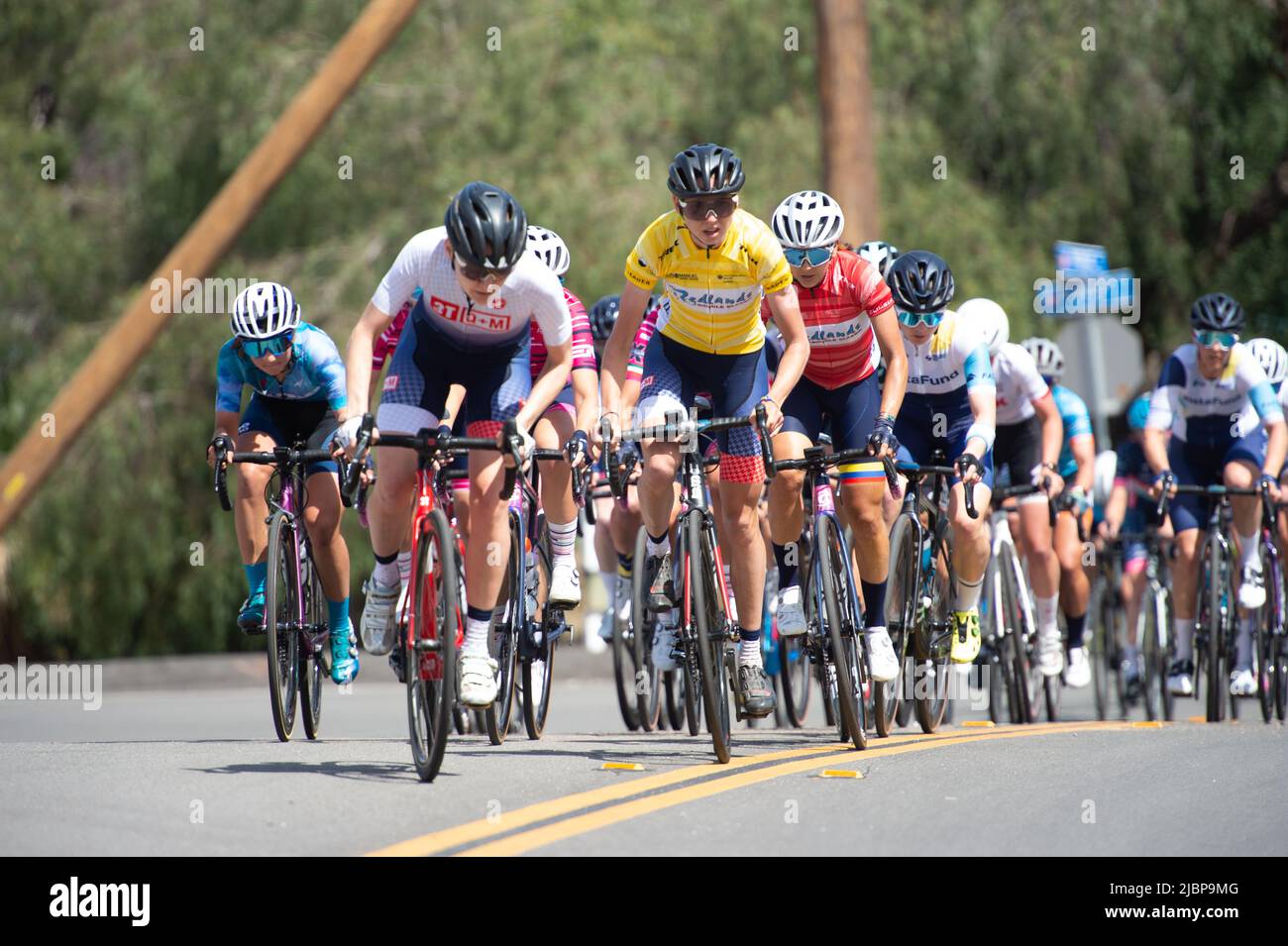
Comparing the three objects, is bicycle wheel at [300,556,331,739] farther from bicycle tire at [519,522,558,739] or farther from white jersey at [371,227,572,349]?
white jersey at [371,227,572,349]

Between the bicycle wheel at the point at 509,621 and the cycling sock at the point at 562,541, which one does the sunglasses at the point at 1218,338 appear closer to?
the cycling sock at the point at 562,541

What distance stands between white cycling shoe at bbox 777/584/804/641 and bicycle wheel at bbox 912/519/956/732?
1119 millimetres

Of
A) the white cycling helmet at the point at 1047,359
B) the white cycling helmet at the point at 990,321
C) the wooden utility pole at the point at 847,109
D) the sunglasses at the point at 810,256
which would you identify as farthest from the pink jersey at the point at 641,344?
the wooden utility pole at the point at 847,109

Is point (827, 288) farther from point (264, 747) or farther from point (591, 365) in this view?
point (264, 747)

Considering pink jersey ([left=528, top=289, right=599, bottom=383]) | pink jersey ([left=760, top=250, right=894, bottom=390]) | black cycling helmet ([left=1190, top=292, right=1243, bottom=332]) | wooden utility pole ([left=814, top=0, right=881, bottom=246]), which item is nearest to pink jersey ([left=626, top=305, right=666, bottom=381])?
pink jersey ([left=528, top=289, right=599, bottom=383])

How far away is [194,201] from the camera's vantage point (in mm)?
21812

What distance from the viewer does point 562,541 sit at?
31.7 ft

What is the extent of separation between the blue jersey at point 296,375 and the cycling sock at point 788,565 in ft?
7.32

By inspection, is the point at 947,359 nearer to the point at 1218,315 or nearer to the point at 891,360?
the point at 891,360

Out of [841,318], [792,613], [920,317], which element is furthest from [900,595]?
[920,317]

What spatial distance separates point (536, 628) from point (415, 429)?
183 cm

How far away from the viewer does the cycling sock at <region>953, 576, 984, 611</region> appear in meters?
10.2

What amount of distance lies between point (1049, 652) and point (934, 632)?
8.01 ft
